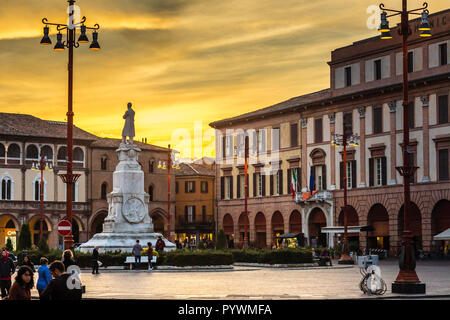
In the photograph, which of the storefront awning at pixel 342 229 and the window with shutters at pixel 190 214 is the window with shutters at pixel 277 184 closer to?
the storefront awning at pixel 342 229

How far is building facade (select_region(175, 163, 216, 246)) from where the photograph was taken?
11219 cm

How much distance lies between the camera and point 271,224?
286 ft

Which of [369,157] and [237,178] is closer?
[369,157]

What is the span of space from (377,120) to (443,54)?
859 cm

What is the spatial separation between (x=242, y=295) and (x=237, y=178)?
64199 mm

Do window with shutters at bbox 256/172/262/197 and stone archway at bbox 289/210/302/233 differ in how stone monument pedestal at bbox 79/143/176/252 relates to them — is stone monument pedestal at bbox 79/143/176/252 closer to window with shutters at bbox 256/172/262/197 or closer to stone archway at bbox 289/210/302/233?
stone archway at bbox 289/210/302/233

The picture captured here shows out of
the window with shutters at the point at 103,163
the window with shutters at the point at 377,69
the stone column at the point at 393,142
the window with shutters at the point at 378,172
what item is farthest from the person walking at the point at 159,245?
the window with shutters at the point at 103,163

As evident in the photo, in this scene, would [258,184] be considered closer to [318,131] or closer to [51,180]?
[318,131]

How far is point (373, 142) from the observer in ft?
245

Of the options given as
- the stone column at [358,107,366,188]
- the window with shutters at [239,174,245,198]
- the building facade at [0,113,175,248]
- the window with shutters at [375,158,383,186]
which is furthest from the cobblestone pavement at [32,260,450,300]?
the building facade at [0,113,175,248]
